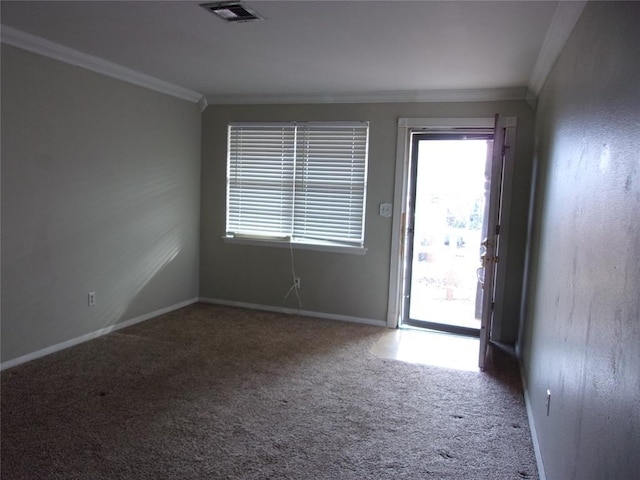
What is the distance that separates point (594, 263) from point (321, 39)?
7.28 ft

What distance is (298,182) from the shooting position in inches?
199

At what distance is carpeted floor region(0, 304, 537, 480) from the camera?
91.4 inches

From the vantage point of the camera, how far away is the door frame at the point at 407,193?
4305 mm

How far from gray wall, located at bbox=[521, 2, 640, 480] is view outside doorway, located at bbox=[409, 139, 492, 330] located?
1.86 metres

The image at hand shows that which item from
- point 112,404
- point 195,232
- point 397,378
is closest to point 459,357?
point 397,378

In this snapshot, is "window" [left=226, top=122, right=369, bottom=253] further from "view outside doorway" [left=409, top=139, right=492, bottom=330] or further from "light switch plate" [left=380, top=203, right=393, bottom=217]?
"view outside doorway" [left=409, top=139, right=492, bottom=330]

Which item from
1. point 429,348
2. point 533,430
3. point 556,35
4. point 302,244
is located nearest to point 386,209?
point 302,244

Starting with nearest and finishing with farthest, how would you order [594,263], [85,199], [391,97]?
[594,263], [85,199], [391,97]

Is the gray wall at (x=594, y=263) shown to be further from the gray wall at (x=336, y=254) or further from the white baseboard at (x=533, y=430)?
the gray wall at (x=336, y=254)

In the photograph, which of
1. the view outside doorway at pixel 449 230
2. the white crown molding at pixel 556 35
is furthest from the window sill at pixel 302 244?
the white crown molding at pixel 556 35

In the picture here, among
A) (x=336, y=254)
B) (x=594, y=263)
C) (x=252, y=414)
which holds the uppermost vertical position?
(x=594, y=263)

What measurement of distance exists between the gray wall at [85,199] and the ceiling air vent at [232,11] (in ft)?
5.41

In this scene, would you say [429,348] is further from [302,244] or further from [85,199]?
[85,199]

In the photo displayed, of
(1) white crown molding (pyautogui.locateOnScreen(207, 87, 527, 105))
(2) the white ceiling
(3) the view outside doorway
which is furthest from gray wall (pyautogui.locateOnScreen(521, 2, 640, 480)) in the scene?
(3) the view outside doorway
